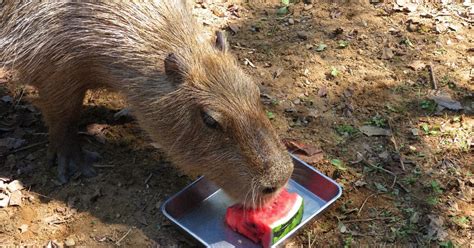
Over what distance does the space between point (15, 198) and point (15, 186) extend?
0.40ft

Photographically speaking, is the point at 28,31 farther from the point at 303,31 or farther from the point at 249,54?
the point at 303,31

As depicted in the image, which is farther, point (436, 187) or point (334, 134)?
point (334, 134)

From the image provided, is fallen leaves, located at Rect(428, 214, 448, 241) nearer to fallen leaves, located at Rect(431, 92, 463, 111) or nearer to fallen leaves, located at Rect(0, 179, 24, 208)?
fallen leaves, located at Rect(431, 92, 463, 111)

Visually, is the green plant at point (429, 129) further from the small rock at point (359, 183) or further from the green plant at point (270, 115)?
the green plant at point (270, 115)

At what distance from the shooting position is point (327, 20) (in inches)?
251

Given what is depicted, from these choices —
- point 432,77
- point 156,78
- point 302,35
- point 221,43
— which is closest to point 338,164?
point 221,43

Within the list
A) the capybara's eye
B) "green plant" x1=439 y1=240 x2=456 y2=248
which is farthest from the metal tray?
"green plant" x1=439 y1=240 x2=456 y2=248

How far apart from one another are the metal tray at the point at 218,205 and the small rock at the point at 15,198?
1.13 metres

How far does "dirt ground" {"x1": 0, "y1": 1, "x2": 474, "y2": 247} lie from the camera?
14.1 feet

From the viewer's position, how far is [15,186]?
4.54 m

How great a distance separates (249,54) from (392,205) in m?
2.19

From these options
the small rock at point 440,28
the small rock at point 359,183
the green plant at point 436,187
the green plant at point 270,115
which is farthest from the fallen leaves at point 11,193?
the small rock at point 440,28

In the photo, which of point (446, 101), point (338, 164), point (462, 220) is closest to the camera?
point (462, 220)

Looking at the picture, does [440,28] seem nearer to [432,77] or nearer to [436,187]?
[432,77]
